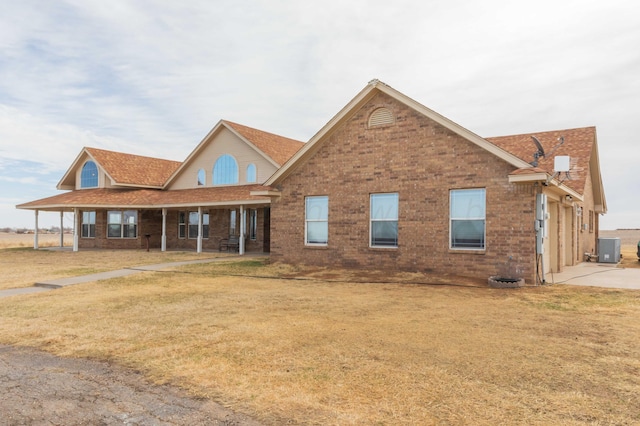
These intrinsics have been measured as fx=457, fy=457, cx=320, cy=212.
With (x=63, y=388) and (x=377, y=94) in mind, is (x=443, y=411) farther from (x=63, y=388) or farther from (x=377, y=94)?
(x=377, y=94)

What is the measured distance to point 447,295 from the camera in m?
11.5

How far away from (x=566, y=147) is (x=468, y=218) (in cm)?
825

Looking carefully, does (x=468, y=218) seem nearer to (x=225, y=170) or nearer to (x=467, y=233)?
(x=467, y=233)

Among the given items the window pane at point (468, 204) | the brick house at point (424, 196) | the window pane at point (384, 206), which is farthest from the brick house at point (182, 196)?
the window pane at point (468, 204)

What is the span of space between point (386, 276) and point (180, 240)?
19008 millimetres

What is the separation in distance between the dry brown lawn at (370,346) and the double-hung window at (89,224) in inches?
829

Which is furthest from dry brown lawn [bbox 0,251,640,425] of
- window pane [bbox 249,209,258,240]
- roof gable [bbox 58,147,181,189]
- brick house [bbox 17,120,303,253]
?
roof gable [bbox 58,147,181,189]

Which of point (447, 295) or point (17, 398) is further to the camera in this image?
point (447, 295)

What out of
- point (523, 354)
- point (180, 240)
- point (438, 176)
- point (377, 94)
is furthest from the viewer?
point (180, 240)

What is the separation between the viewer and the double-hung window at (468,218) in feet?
46.2

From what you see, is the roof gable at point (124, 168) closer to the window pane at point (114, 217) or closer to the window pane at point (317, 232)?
the window pane at point (114, 217)

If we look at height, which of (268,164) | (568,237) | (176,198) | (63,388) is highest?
(268,164)

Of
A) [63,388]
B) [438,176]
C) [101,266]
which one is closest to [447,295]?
[438,176]

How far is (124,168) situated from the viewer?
31.9 m
